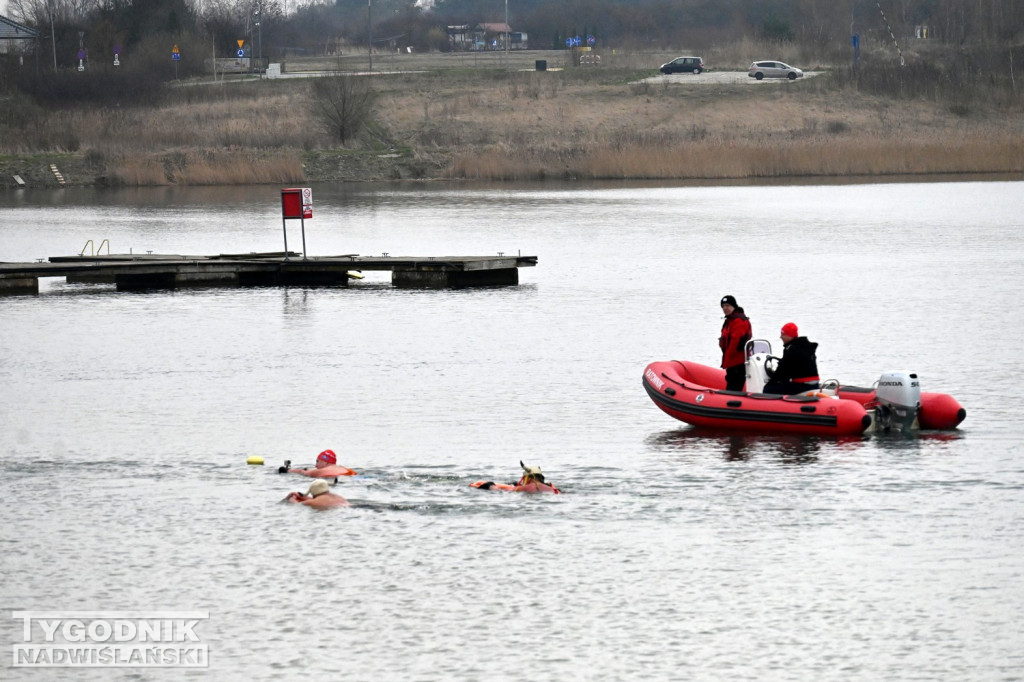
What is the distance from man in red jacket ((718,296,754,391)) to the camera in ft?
62.8

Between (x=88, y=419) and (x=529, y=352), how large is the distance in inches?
303

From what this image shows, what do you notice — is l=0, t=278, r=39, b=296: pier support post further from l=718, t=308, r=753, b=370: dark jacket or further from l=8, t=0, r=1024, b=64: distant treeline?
l=8, t=0, r=1024, b=64: distant treeline

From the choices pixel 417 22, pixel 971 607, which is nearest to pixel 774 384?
pixel 971 607

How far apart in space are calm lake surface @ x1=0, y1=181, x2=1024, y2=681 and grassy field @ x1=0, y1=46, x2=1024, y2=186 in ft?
105

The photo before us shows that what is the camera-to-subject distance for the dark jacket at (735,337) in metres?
19.1

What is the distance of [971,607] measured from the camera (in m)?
13.0

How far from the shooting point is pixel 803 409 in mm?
18188

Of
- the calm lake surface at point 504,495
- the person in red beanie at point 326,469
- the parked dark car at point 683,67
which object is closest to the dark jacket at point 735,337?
the calm lake surface at point 504,495

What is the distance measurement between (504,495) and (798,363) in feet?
14.3

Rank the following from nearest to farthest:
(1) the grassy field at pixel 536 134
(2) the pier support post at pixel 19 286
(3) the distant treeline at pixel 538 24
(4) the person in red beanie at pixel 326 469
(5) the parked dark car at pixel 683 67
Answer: (4) the person in red beanie at pixel 326 469, (2) the pier support post at pixel 19 286, (1) the grassy field at pixel 536 134, (5) the parked dark car at pixel 683 67, (3) the distant treeline at pixel 538 24

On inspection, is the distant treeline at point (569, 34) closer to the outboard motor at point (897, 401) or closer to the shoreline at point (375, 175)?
the shoreline at point (375, 175)

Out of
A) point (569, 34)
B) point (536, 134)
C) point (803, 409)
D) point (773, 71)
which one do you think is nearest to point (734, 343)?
point (803, 409)

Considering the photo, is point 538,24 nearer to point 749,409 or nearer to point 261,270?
point 261,270

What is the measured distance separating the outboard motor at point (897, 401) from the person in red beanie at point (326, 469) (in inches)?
250
